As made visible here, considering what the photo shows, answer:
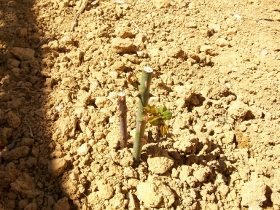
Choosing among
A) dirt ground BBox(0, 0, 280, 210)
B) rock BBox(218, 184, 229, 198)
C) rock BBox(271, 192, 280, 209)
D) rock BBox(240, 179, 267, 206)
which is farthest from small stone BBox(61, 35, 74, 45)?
rock BBox(271, 192, 280, 209)

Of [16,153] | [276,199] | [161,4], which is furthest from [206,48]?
[16,153]

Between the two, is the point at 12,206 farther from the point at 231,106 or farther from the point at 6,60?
the point at 231,106

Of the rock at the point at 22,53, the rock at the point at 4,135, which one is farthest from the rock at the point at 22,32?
the rock at the point at 4,135

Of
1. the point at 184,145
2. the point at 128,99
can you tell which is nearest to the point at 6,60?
the point at 128,99

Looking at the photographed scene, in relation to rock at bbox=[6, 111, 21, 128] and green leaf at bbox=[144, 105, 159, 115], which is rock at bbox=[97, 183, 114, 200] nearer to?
green leaf at bbox=[144, 105, 159, 115]

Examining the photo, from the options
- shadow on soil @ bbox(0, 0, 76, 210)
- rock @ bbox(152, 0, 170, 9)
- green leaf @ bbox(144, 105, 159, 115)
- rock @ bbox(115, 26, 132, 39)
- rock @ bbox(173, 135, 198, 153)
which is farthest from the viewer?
rock @ bbox(152, 0, 170, 9)

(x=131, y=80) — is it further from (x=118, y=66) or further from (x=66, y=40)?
(x=66, y=40)

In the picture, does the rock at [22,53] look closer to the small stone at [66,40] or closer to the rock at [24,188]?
the small stone at [66,40]
